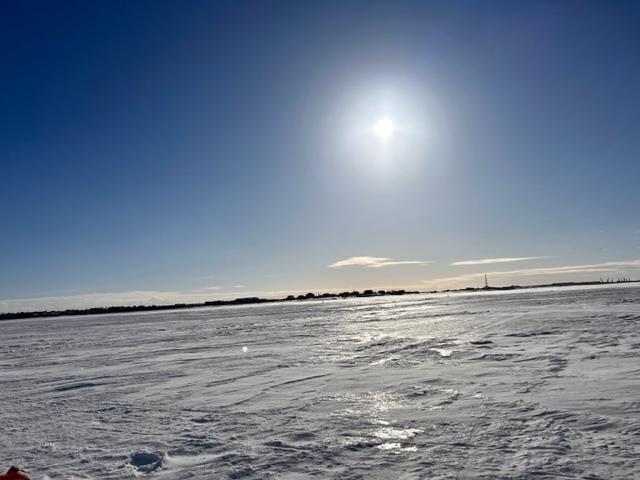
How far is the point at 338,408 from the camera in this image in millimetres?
6023

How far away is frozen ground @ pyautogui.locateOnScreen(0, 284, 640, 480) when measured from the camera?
4.05m

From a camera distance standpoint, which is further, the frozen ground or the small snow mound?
the small snow mound

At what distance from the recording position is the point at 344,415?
567cm

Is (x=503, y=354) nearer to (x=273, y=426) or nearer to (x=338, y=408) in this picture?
(x=338, y=408)

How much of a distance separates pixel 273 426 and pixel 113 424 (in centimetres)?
230

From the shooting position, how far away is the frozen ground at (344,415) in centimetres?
405

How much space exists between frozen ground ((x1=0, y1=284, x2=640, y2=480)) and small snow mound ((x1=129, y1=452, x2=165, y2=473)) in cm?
2

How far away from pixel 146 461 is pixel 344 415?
2.43m

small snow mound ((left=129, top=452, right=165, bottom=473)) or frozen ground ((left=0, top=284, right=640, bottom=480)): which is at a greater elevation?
frozen ground ((left=0, top=284, right=640, bottom=480))

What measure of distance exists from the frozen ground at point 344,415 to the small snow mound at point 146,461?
A: 2 centimetres

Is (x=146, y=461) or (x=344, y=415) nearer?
(x=146, y=461)

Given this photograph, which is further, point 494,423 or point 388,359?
point 388,359

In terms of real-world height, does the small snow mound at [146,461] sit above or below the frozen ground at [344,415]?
below

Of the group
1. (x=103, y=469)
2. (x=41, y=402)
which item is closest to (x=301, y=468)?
(x=103, y=469)
